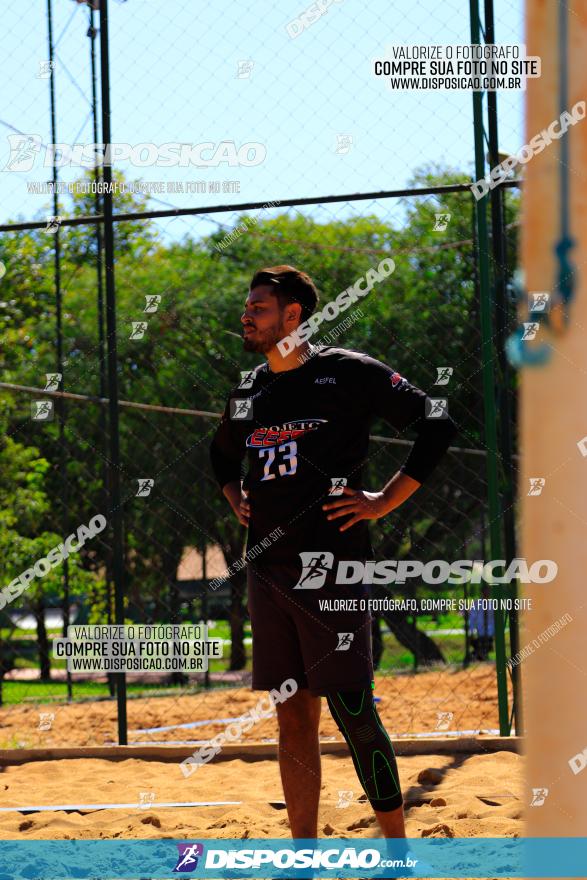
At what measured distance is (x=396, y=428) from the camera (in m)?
3.05

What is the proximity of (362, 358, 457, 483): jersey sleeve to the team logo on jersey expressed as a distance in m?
0.18

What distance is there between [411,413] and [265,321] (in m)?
0.52

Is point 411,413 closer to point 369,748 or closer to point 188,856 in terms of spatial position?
point 369,748

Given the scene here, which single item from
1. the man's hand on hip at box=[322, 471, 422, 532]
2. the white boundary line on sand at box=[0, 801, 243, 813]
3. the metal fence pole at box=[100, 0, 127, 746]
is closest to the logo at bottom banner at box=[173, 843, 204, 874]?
the white boundary line on sand at box=[0, 801, 243, 813]

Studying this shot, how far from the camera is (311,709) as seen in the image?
3.04 metres

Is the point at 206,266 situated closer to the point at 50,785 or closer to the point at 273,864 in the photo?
the point at 50,785

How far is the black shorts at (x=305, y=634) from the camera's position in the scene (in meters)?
2.91

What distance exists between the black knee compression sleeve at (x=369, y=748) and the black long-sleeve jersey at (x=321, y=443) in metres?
0.41

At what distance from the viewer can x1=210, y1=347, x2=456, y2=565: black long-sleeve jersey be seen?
304 cm

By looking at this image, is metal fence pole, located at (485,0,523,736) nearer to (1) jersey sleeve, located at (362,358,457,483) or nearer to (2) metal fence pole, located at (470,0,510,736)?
(2) metal fence pole, located at (470,0,510,736)

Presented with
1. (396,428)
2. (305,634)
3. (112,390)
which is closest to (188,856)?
(305,634)

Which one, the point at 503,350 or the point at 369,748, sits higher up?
the point at 503,350

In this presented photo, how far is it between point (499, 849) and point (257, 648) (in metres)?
0.97

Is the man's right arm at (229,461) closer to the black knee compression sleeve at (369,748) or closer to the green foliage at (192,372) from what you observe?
the black knee compression sleeve at (369,748)
